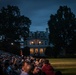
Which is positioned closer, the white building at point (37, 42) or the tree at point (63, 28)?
the tree at point (63, 28)

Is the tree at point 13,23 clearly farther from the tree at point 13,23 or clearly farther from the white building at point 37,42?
the white building at point 37,42

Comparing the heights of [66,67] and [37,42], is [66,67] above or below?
below

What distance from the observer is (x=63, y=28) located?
11481cm

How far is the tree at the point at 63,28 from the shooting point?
11282 centimetres

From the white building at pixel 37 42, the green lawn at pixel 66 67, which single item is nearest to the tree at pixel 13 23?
the white building at pixel 37 42

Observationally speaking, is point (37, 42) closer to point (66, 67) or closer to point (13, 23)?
point (13, 23)

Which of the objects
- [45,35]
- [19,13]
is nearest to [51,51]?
[19,13]

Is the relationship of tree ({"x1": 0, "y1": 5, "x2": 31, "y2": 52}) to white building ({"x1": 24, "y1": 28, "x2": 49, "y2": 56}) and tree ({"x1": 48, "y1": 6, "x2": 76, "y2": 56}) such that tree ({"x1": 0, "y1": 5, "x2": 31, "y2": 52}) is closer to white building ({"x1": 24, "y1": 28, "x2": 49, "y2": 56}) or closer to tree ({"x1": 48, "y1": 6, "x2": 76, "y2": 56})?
tree ({"x1": 48, "y1": 6, "x2": 76, "y2": 56})

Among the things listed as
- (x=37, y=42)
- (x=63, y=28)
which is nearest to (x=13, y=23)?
(x=63, y=28)

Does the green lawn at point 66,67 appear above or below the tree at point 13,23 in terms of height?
below

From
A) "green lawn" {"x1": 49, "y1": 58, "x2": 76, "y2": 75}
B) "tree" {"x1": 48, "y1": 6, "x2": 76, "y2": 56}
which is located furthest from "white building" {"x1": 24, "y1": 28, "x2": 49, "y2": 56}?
"green lawn" {"x1": 49, "y1": 58, "x2": 76, "y2": 75}

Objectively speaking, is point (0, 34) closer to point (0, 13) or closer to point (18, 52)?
point (0, 13)

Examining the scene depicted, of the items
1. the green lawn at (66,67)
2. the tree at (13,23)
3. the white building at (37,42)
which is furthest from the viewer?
the white building at (37,42)

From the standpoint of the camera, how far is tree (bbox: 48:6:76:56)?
113 meters
